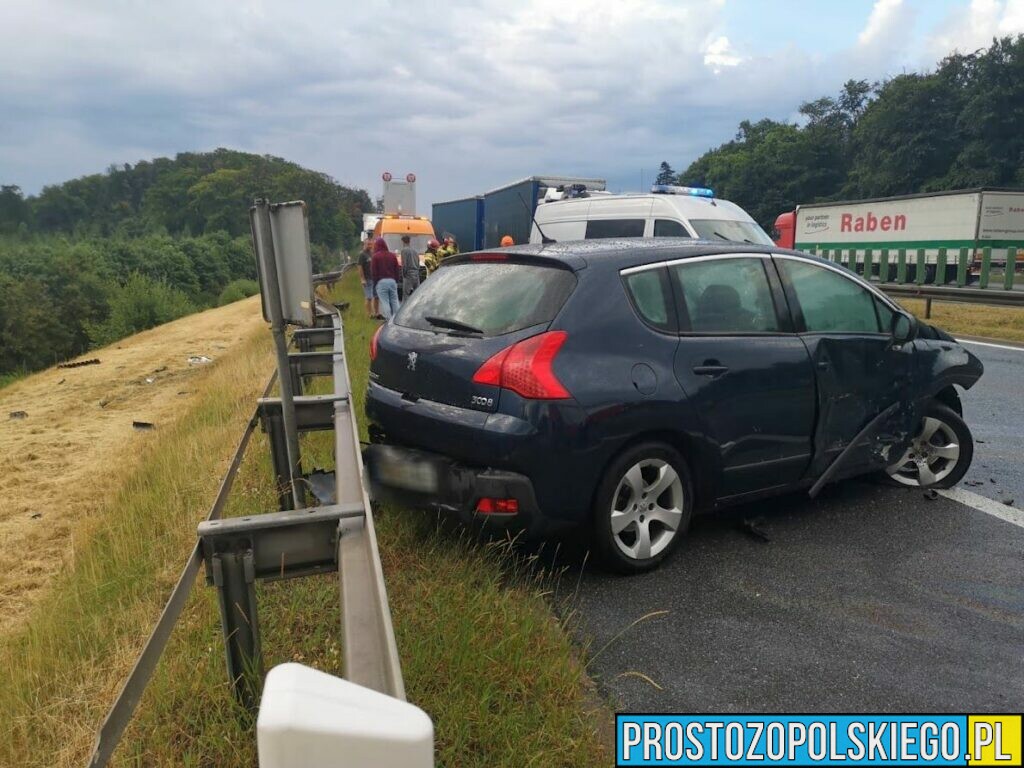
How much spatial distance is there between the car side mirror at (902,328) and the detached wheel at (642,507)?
1.97 metres

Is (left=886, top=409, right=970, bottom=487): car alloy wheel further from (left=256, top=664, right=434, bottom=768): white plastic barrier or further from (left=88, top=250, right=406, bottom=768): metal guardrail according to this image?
(left=256, top=664, right=434, bottom=768): white plastic barrier

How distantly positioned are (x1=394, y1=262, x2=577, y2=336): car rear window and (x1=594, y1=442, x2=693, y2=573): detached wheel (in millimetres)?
856

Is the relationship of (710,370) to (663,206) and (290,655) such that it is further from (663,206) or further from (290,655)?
(663,206)

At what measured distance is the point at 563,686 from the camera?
9.32ft

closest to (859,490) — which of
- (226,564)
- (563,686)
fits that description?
(563,686)

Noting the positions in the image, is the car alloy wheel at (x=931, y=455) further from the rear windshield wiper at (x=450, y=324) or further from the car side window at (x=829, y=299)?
the rear windshield wiper at (x=450, y=324)

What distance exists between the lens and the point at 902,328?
5066 millimetres

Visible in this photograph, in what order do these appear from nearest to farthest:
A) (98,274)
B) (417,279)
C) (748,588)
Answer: (748,588)
(417,279)
(98,274)

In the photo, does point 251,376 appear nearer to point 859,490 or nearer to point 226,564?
point 859,490

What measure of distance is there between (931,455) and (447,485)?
353cm

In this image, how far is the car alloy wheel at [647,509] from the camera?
12.9ft

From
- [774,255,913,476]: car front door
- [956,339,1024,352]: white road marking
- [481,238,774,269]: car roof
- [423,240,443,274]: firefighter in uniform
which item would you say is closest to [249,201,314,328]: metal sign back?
[481,238,774,269]: car roof

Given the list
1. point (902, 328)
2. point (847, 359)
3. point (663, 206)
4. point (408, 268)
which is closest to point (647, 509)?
point (847, 359)

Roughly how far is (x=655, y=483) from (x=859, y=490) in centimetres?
219
